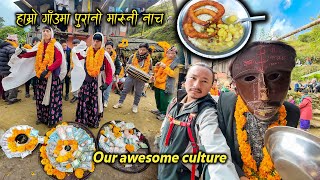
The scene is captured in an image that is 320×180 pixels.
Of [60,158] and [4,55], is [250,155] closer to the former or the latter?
[60,158]

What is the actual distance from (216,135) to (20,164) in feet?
10.7

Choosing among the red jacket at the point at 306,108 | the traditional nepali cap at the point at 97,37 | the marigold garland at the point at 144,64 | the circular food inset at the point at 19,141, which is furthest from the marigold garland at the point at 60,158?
the red jacket at the point at 306,108

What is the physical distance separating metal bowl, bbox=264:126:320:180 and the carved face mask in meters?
0.22

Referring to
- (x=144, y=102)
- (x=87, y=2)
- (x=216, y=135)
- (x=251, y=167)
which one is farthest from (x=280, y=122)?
(x=87, y=2)

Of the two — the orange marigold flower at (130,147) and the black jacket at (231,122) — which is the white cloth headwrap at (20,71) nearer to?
the orange marigold flower at (130,147)

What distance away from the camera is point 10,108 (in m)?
4.96

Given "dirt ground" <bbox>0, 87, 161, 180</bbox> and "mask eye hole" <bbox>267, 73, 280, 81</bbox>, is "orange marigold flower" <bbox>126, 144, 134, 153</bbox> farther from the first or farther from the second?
"mask eye hole" <bbox>267, 73, 280, 81</bbox>

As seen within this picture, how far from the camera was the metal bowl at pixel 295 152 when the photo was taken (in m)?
1.22

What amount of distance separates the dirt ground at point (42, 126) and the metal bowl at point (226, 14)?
2724mm

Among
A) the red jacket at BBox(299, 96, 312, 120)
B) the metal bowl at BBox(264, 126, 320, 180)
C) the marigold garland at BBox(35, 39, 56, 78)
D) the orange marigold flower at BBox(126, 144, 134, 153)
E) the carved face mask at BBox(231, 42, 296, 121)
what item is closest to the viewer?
the metal bowl at BBox(264, 126, 320, 180)

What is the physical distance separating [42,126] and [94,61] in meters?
1.51

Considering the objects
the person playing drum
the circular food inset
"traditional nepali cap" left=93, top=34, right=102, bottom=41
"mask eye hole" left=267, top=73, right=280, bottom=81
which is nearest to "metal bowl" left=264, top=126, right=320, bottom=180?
"mask eye hole" left=267, top=73, right=280, bottom=81

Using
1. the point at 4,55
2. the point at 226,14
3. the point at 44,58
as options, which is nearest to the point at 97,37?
the point at 44,58

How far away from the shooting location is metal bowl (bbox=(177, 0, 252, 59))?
179cm
